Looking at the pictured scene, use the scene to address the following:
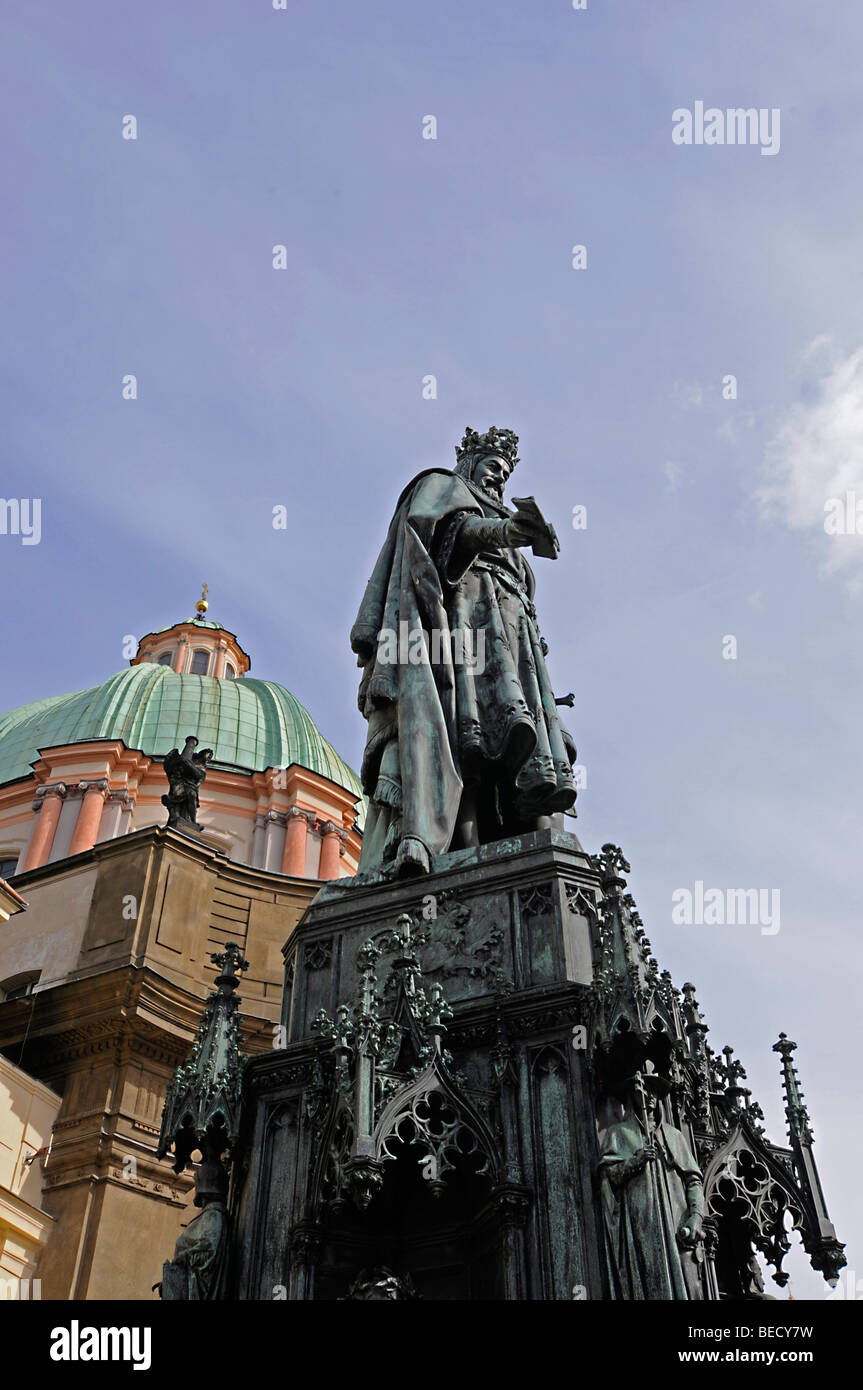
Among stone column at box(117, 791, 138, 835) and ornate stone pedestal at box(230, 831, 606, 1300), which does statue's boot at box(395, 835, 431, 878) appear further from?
stone column at box(117, 791, 138, 835)

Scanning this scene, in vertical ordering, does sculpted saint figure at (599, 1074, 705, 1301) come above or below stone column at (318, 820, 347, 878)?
below

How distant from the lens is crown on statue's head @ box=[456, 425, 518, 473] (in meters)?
11.0

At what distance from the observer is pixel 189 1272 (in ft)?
21.0

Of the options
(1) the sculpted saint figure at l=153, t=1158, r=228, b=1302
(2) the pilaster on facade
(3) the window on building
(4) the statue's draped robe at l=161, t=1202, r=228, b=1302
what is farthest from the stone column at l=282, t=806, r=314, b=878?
(4) the statue's draped robe at l=161, t=1202, r=228, b=1302

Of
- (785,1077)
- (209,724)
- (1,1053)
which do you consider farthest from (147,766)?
(785,1077)

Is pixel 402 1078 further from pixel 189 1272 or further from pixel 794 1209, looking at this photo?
pixel 794 1209

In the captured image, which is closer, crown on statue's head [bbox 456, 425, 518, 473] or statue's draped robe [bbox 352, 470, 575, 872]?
statue's draped robe [bbox 352, 470, 575, 872]

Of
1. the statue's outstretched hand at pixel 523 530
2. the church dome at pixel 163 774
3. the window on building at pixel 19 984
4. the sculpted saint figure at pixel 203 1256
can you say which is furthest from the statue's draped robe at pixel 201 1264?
the church dome at pixel 163 774

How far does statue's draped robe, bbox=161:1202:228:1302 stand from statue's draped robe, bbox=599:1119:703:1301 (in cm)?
190

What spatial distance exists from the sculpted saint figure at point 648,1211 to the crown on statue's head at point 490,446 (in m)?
6.02

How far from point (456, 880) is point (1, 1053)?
58.3ft

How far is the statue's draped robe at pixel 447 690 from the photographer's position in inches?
332

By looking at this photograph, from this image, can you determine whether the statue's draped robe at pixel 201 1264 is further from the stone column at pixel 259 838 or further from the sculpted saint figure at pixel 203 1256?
the stone column at pixel 259 838

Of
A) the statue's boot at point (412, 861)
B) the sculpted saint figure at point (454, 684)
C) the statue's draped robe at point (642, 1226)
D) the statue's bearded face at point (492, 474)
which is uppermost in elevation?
the statue's bearded face at point (492, 474)
